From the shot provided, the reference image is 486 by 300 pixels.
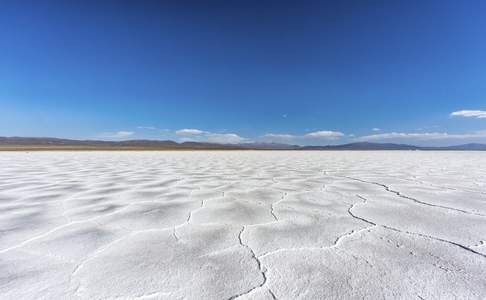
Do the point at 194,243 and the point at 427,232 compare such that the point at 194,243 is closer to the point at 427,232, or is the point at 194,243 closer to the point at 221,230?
the point at 221,230

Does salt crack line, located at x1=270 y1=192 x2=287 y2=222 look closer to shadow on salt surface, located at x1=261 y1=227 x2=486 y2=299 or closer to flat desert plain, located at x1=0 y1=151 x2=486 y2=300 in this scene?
flat desert plain, located at x1=0 y1=151 x2=486 y2=300

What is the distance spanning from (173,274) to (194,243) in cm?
33

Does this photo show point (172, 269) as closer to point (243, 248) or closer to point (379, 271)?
point (243, 248)

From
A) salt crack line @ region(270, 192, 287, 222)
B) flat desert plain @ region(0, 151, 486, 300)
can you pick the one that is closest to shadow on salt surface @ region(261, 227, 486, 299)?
flat desert plain @ region(0, 151, 486, 300)

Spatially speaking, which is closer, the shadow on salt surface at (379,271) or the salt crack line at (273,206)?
the shadow on salt surface at (379,271)

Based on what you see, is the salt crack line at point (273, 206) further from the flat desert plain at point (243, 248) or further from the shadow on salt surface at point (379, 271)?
the shadow on salt surface at point (379, 271)

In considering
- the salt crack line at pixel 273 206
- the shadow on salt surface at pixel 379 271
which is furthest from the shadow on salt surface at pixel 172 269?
the salt crack line at pixel 273 206

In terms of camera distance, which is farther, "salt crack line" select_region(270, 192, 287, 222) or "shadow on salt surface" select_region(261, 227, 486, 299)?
"salt crack line" select_region(270, 192, 287, 222)

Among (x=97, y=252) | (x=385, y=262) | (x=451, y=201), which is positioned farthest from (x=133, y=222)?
(x=451, y=201)

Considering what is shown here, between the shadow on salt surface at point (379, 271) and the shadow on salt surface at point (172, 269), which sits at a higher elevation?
the shadow on salt surface at point (379, 271)

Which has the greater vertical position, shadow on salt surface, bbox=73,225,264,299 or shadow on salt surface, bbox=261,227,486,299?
shadow on salt surface, bbox=261,227,486,299

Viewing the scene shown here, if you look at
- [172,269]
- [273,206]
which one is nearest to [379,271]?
[172,269]

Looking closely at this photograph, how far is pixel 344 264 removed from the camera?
1126 mm

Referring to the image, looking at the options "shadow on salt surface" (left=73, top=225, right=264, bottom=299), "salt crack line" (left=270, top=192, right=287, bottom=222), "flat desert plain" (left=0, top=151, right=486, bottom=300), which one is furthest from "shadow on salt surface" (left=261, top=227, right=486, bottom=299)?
"salt crack line" (left=270, top=192, right=287, bottom=222)
